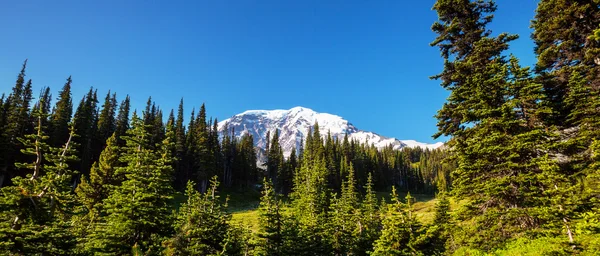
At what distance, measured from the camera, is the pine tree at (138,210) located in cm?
1312

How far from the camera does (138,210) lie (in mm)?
13367

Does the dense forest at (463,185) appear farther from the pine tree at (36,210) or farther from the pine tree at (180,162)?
the pine tree at (180,162)

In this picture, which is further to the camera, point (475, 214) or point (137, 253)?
point (475, 214)

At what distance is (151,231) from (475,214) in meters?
17.8

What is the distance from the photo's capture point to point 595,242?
A: 1112 cm

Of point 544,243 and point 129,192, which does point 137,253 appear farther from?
point 544,243

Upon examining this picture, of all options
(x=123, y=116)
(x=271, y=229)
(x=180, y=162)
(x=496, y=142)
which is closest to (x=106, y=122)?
(x=123, y=116)

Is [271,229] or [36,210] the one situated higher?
[36,210]

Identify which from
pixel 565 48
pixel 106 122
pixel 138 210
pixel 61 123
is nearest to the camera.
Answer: pixel 138 210

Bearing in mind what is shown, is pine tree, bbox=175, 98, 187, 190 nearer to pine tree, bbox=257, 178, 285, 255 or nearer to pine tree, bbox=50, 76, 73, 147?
pine tree, bbox=50, 76, 73, 147

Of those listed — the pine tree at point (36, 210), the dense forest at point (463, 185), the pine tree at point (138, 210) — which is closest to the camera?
the pine tree at point (36, 210)

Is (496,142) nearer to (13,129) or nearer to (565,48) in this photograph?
(565,48)

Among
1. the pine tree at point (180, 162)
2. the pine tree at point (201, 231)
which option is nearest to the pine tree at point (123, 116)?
the pine tree at point (180, 162)

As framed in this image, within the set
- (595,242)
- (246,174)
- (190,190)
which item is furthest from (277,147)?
(595,242)
